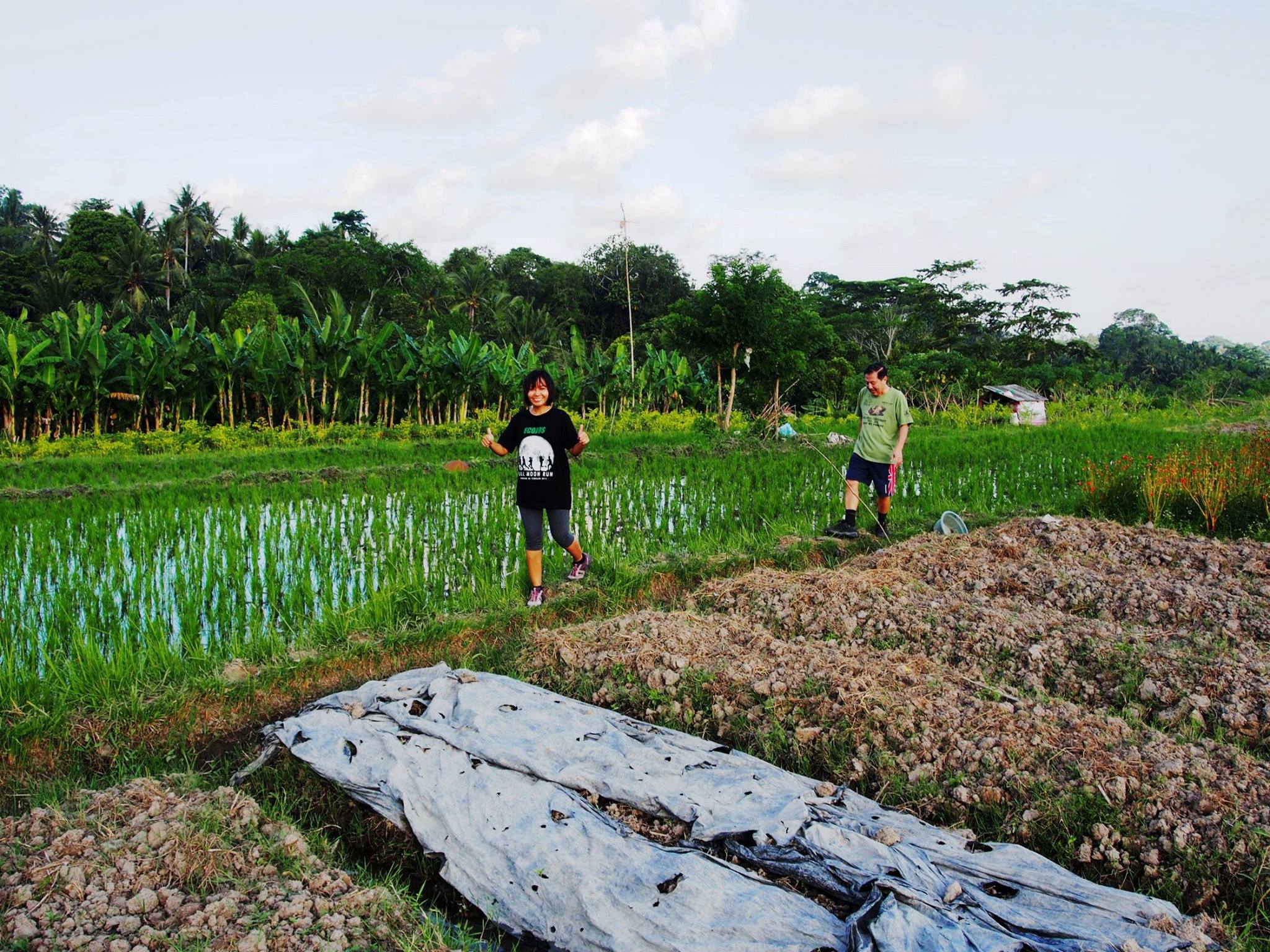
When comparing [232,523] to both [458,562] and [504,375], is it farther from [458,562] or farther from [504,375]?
[504,375]

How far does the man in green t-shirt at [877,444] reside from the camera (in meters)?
5.71

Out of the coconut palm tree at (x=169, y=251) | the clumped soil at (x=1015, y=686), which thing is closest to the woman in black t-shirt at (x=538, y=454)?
the clumped soil at (x=1015, y=686)

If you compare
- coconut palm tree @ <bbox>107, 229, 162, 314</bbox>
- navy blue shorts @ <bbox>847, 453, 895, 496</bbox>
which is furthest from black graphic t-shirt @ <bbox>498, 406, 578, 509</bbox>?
coconut palm tree @ <bbox>107, 229, 162, 314</bbox>

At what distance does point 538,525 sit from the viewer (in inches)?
176

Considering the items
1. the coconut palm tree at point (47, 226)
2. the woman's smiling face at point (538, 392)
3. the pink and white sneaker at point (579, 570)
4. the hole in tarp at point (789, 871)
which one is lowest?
the hole in tarp at point (789, 871)

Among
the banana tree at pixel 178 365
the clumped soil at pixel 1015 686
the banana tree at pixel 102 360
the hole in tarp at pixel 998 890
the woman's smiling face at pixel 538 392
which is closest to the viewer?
the hole in tarp at pixel 998 890

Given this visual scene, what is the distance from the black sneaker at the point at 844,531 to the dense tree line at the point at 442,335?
7.44 m

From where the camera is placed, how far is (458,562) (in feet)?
16.8

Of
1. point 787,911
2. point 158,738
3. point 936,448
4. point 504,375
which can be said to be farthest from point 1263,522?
point 504,375

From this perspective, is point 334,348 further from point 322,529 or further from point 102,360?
point 322,529

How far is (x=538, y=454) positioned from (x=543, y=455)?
0.03m

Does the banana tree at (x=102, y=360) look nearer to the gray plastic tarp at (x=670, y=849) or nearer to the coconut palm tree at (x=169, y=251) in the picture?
the gray plastic tarp at (x=670, y=849)

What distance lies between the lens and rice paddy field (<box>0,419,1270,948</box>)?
10.3 ft

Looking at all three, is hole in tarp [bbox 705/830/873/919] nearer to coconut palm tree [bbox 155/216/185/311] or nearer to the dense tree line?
the dense tree line
